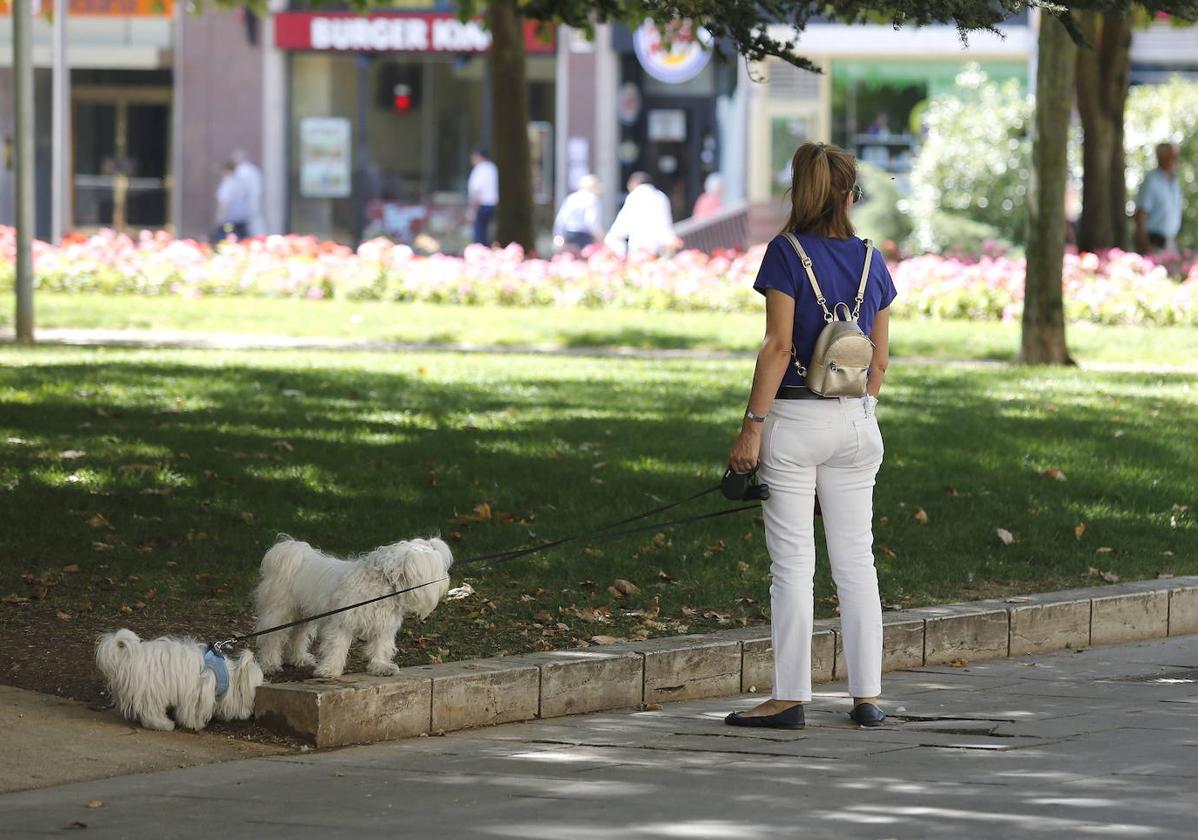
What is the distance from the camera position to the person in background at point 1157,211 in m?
21.2

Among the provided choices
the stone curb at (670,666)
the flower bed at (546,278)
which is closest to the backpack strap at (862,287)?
the stone curb at (670,666)

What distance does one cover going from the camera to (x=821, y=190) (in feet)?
19.5

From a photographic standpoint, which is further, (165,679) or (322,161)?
(322,161)

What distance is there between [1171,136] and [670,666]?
22442 millimetres

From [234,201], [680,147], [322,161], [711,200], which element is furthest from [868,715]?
[322,161]

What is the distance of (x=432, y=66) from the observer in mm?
33688

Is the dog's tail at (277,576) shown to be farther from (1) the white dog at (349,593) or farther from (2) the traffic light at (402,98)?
(2) the traffic light at (402,98)

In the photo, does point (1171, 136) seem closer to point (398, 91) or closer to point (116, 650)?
point (398, 91)

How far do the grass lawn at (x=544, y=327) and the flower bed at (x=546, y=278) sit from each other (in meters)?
0.41

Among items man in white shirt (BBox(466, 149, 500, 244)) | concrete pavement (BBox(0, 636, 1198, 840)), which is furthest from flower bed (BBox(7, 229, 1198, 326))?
concrete pavement (BBox(0, 636, 1198, 840))

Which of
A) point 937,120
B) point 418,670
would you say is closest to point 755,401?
point 418,670

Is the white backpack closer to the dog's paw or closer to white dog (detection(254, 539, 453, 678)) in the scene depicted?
white dog (detection(254, 539, 453, 678))

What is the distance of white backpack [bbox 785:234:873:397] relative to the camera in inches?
231

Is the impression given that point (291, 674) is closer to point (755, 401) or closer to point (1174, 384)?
point (755, 401)
